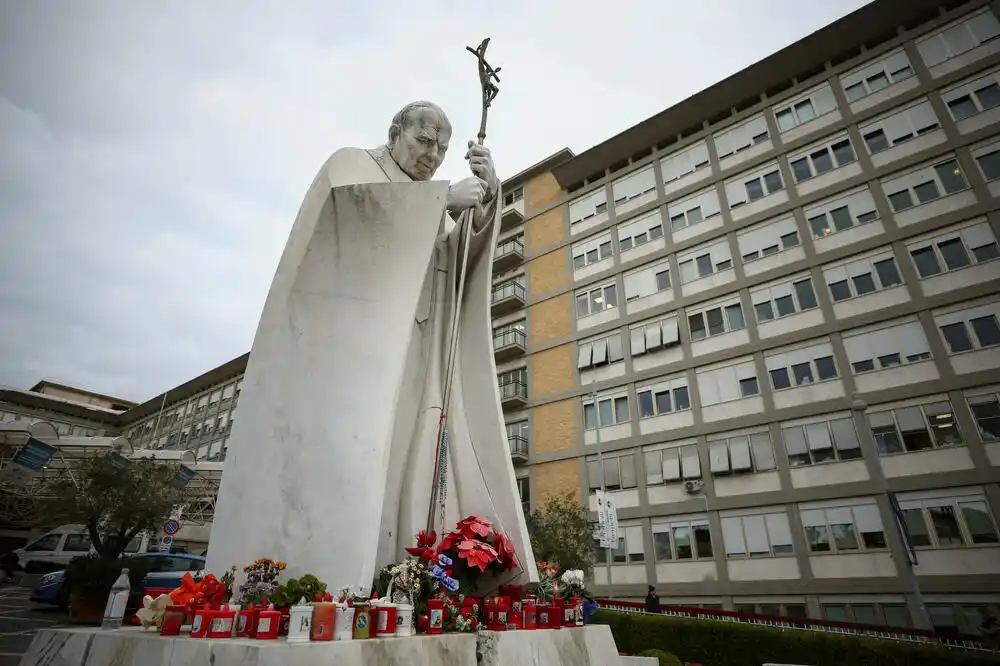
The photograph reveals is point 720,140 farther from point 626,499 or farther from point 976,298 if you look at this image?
point 626,499

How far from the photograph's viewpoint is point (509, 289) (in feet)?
99.3

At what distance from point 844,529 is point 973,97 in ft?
53.2

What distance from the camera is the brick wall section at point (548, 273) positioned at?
28750 mm

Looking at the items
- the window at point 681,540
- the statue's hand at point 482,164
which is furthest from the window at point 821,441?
the statue's hand at point 482,164

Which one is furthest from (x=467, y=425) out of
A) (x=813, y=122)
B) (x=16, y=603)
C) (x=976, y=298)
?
(x=813, y=122)

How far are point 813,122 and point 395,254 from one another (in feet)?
80.4

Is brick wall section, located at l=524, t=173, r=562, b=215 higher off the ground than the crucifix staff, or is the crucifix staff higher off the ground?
brick wall section, located at l=524, t=173, r=562, b=215

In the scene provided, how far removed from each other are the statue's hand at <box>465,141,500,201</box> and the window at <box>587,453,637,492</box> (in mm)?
18677

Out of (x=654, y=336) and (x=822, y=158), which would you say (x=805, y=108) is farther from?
(x=654, y=336)

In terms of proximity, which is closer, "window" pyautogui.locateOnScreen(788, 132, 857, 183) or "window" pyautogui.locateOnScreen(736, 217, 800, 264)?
"window" pyautogui.locateOnScreen(788, 132, 857, 183)

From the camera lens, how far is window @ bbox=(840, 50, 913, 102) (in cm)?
2158

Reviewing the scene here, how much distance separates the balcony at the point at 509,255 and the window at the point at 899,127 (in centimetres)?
1638

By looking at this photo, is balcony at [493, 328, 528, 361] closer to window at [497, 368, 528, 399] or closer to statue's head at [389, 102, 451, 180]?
window at [497, 368, 528, 399]

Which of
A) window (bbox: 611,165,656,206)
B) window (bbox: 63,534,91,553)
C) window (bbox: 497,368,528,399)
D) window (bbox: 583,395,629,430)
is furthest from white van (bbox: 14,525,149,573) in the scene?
window (bbox: 611,165,656,206)
